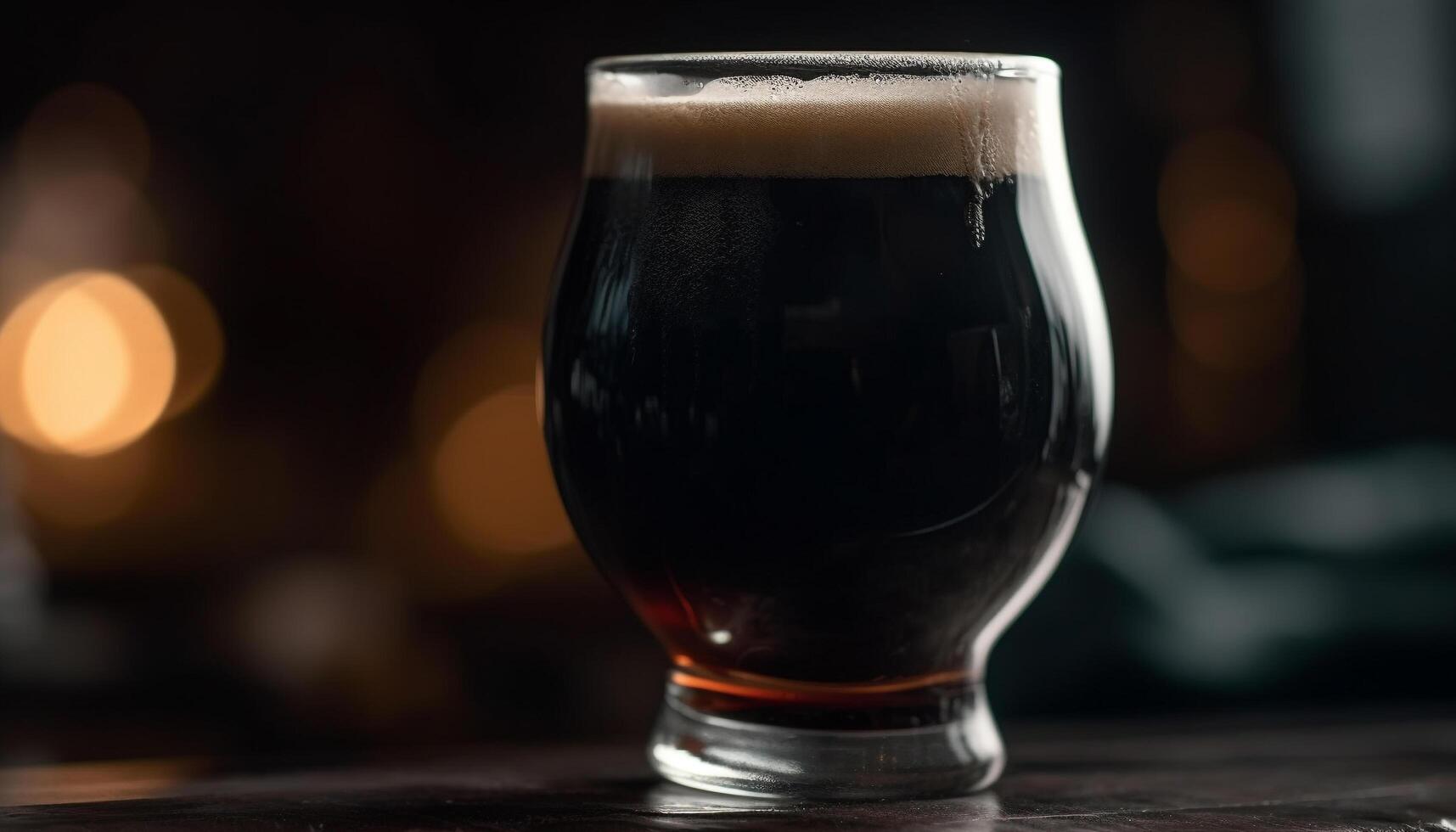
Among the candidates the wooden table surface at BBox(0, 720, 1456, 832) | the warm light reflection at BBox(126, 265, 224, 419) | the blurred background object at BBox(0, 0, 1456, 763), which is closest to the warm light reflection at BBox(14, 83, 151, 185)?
the blurred background object at BBox(0, 0, 1456, 763)

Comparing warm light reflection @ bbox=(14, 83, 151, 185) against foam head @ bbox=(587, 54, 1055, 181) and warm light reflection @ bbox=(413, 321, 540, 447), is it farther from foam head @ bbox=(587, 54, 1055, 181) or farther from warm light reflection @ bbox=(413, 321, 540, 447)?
foam head @ bbox=(587, 54, 1055, 181)

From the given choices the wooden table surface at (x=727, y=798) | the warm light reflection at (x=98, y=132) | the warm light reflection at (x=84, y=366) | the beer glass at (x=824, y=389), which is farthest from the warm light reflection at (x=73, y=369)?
the beer glass at (x=824, y=389)

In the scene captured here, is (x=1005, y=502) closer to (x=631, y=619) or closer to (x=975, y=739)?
(x=975, y=739)

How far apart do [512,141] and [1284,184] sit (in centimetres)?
A: 84

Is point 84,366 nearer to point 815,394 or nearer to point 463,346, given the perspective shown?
point 463,346

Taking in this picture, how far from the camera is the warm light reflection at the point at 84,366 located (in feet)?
5.08

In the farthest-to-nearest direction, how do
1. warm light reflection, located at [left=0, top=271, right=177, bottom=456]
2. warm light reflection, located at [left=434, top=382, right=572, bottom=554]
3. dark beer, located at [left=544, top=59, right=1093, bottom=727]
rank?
1. warm light reflection, located at [left=434, top=382, right=572, bottom=554]
2. warm light reflection, located at [left=0, top=271, right=177, bottom=456]
3. dark beer, located at [left=544, top=59, right=1093, bottom=727]

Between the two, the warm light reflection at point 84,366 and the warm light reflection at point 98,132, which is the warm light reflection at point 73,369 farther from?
the warm light reflection at point 98,132

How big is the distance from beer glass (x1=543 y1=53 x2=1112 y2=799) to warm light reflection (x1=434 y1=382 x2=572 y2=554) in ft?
3.99

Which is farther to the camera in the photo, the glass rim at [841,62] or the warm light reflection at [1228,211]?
the warm light reflection at [1228,211]

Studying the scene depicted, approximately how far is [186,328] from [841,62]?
1.34 meters

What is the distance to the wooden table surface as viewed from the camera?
1.37 ft

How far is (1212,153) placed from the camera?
1.78 m

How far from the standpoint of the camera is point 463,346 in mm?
1706
